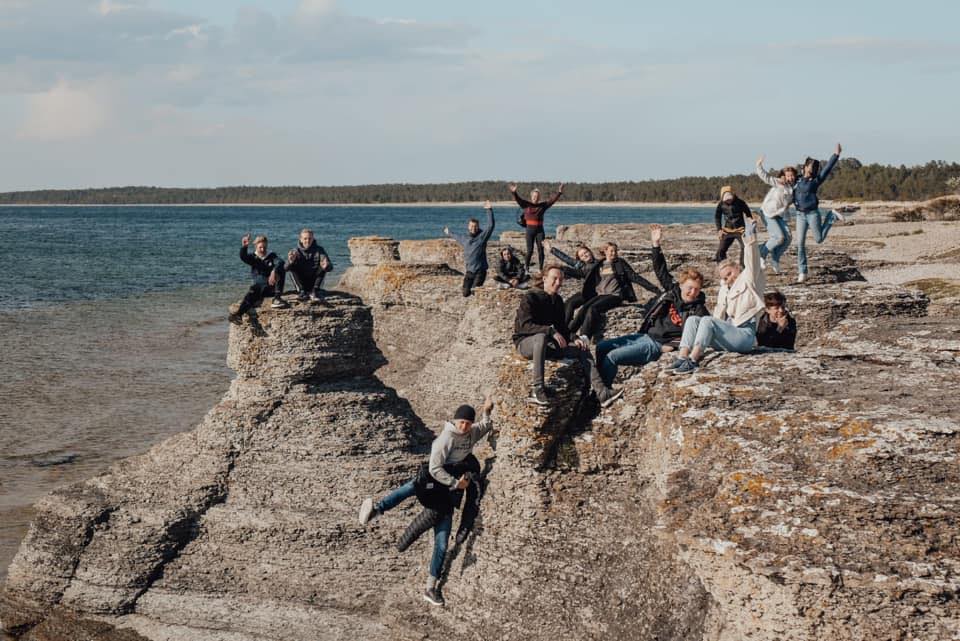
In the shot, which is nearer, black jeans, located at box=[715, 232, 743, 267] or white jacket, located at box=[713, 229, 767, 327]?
white jacket, located at box=[713, 229, 767, 327]

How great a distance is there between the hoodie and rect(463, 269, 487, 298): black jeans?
936 centimetres

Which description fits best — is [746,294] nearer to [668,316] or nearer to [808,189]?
[668,316]

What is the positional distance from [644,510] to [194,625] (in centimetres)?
634

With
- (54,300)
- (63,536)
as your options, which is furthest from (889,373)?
(54,300)

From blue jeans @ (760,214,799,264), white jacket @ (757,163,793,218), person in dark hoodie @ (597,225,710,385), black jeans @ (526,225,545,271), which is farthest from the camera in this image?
black jeans @ (526,225,545,271)

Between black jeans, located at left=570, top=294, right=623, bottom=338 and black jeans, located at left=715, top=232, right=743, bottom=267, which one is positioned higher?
black jeans, located at left=715, top=232, right=743, bottom=267

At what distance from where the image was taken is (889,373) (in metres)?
8.89

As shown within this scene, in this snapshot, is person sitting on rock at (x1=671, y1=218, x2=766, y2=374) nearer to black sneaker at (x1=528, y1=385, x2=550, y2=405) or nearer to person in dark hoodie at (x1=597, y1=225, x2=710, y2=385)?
person in dark hoodie at (x1=597, y1=225, x2=710, y2=385)

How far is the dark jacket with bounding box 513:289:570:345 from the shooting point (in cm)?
1011

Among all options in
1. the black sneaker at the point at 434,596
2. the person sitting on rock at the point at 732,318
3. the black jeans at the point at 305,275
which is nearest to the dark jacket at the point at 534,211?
the black jeans at the point at 305,275

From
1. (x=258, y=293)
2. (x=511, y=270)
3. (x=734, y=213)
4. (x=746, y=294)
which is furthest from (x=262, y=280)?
(x=734, y=213)

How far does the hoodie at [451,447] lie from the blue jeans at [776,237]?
8.32 metres

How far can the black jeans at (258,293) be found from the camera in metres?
13.4

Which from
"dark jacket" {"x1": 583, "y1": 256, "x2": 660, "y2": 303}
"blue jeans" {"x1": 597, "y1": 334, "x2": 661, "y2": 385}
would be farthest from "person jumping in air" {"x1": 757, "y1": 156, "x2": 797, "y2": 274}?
"blue jeans" {"x1": 597, "y1": 334, "x2": 661, "y2": 385}
